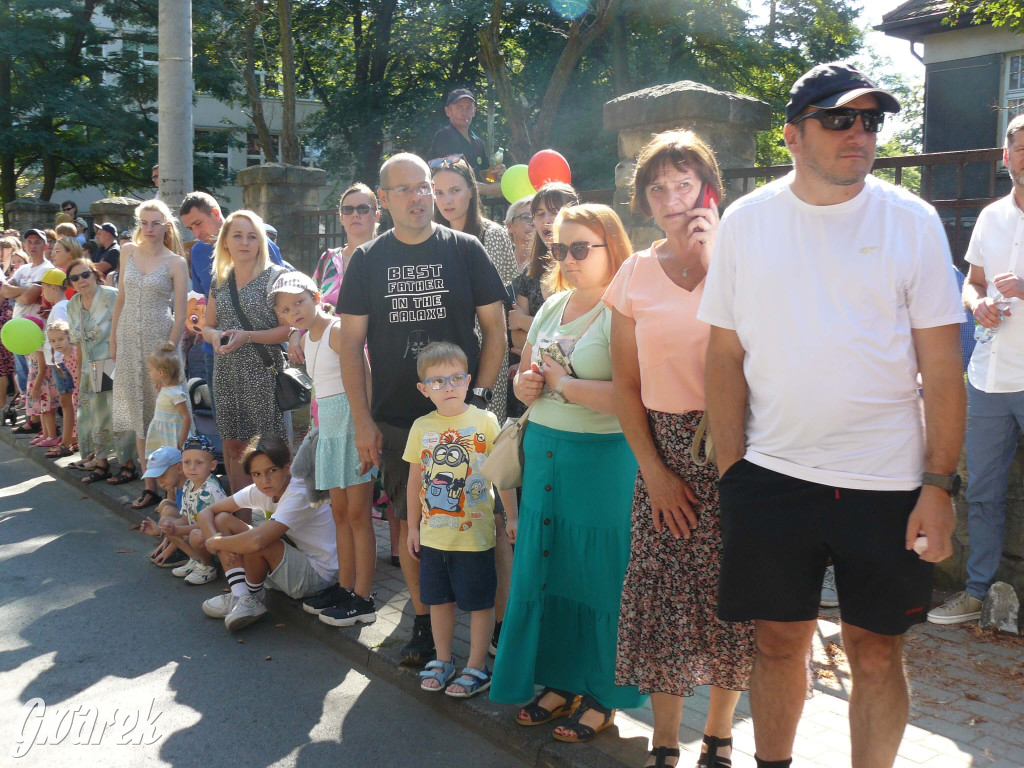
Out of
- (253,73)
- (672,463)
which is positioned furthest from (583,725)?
(253,73)

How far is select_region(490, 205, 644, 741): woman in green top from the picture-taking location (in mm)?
3537

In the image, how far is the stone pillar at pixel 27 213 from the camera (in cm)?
1966

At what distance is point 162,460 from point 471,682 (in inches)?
144

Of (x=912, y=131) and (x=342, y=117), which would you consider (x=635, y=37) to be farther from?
(x=912, y=131)

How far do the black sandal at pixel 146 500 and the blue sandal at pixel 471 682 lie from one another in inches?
165

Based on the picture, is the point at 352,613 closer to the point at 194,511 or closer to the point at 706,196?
the point at 194,511

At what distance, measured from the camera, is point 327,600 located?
5.12 m

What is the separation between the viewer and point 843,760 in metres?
3.33

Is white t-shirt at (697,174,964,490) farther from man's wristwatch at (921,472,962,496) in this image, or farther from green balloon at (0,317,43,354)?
green balloon at (0,317,43,354)

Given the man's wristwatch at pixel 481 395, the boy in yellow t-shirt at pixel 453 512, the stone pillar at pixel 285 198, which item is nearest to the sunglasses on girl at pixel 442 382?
the boy in yellow t-shirt at pixel 453 512

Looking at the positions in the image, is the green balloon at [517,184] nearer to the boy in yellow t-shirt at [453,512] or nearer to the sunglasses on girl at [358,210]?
the sunglasses on girl at [358,210]

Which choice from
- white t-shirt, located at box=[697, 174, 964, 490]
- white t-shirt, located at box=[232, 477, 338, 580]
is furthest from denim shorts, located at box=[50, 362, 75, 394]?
white t-shirt, located at box=[697, 174, 964, 490]

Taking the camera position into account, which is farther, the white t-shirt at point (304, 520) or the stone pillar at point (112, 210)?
the stone pillar at point (112, 210)

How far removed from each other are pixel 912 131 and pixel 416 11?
3154 centimetres
